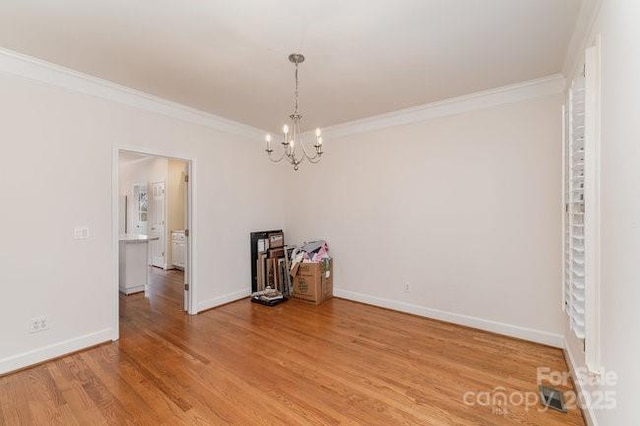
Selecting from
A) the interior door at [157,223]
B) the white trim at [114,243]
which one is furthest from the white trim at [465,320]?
the interior door at [157,223]

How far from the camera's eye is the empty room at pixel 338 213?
6.27 feet

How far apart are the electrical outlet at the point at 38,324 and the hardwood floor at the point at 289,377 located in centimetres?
33

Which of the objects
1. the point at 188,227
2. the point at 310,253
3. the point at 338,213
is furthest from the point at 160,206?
the point at 338,213

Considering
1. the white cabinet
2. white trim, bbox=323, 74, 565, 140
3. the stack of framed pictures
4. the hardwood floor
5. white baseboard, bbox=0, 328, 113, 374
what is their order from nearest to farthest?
the hardwood floor, white baseboard, bbox=0, 328, 113, 374, white trim, bbox=323, 74, 565, 140, the stack of framed pictures, the white cabinet

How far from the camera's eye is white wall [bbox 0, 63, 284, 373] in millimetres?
2545

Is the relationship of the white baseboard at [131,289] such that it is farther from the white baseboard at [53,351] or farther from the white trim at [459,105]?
the white trim at [459,105]

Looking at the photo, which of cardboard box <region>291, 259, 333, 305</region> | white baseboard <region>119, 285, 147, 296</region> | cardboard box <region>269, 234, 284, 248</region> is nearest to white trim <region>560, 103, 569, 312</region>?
cardboard box <region>291, 259, 333, 305</region>

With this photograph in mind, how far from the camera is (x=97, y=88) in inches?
120

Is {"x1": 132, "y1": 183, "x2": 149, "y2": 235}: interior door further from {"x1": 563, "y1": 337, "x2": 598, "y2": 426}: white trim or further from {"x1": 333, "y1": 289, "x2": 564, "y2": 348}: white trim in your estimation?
{"x1": 563, "y1": 337, "x2": 598, "y2": 426}: white trim

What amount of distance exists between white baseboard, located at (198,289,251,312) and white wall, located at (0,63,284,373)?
111 cm

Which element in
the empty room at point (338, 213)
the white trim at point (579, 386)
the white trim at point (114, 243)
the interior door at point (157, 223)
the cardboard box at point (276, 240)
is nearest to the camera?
the white trim at point (579, 386)

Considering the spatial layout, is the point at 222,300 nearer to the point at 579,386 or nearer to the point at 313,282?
the point at 313,282

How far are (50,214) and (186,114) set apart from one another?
1.90 metres

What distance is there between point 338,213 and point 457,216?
5.82ft
